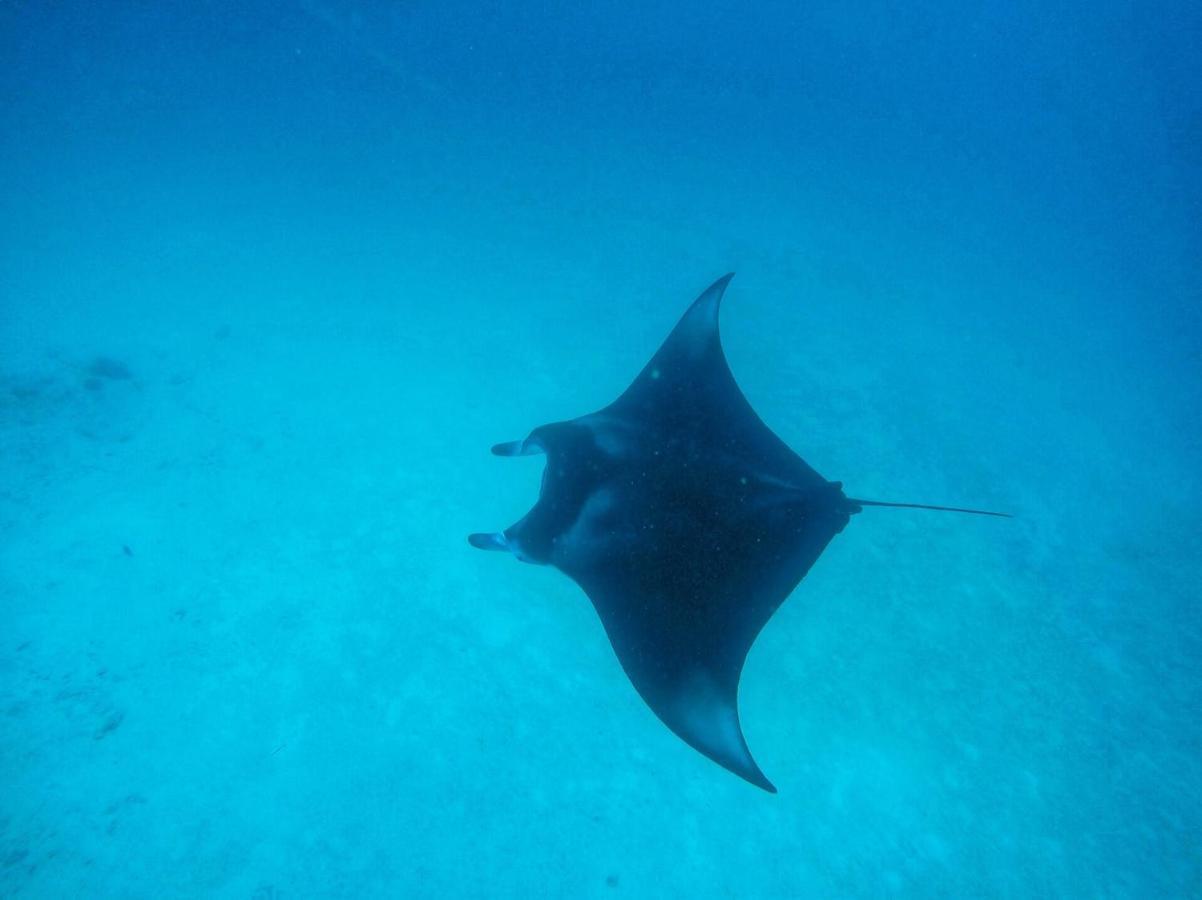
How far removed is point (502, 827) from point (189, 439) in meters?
6.25

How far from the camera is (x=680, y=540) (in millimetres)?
2900

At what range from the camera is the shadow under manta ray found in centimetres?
272

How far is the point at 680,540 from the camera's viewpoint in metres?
2.90

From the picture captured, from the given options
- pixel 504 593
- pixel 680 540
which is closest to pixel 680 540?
pixel 680 540

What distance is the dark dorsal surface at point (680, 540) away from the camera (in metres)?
2.72

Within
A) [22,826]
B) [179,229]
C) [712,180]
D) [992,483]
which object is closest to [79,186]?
[179,229]

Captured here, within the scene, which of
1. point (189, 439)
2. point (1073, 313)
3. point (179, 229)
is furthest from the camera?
point (1073, 313)

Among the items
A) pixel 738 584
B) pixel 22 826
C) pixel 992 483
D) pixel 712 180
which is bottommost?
pixel 22 826

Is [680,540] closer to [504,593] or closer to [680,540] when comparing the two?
[680,540]

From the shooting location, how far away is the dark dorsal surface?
8.93 feet

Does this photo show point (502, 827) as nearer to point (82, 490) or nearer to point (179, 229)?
point (82, 490)

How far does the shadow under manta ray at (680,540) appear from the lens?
2721mm

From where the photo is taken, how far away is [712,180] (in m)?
14.2

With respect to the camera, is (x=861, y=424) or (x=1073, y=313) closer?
(x=861, y=424)
